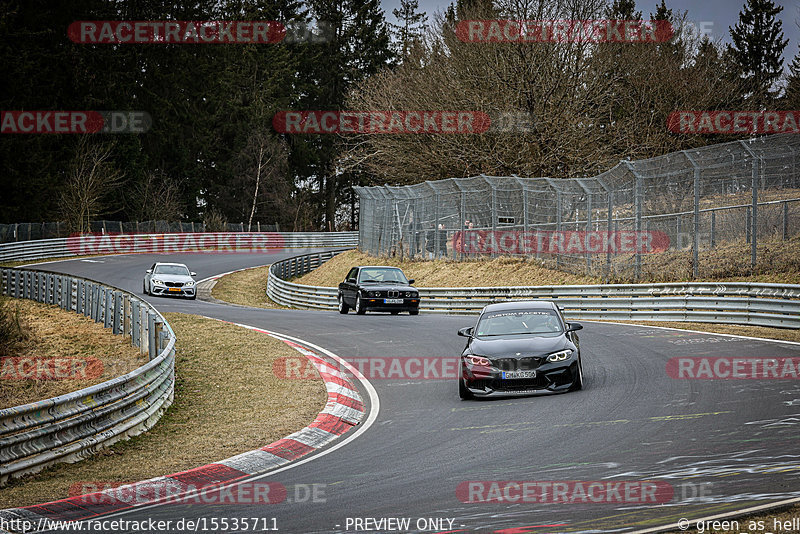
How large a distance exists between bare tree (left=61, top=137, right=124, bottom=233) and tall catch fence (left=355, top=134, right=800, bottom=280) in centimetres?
2795

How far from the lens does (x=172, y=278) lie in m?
35.7

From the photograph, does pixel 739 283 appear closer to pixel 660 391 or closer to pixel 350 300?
pixel 660 391

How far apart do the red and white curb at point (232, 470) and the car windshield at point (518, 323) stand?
6.74 feet

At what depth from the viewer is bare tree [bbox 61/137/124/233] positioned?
190 ft

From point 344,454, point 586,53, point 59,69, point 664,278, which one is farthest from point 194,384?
point 59,69

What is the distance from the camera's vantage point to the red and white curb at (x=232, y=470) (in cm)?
720

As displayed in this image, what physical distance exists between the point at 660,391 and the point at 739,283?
9.04 metres

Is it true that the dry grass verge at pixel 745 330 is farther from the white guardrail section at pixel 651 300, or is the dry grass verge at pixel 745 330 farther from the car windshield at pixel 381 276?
the car windshield at pixel 381 276

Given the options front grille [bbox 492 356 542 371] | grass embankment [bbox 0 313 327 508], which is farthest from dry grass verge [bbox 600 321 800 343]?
grass embankment [bbox 0 313 327 508]

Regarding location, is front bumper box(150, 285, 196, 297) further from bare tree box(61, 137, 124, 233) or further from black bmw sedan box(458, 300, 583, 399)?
bare tree box(61, 137, 124, 233)

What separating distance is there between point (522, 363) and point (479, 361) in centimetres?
62

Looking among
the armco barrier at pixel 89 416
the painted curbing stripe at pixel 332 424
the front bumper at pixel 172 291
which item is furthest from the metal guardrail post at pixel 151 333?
the front bumper at pixel 172 291

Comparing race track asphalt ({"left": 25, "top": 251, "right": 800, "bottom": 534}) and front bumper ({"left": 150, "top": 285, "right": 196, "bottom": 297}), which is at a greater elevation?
race track asphalt ({"left": 25, "top": 251, "right": 800, "bottom": 534})

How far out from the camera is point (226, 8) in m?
81.0
